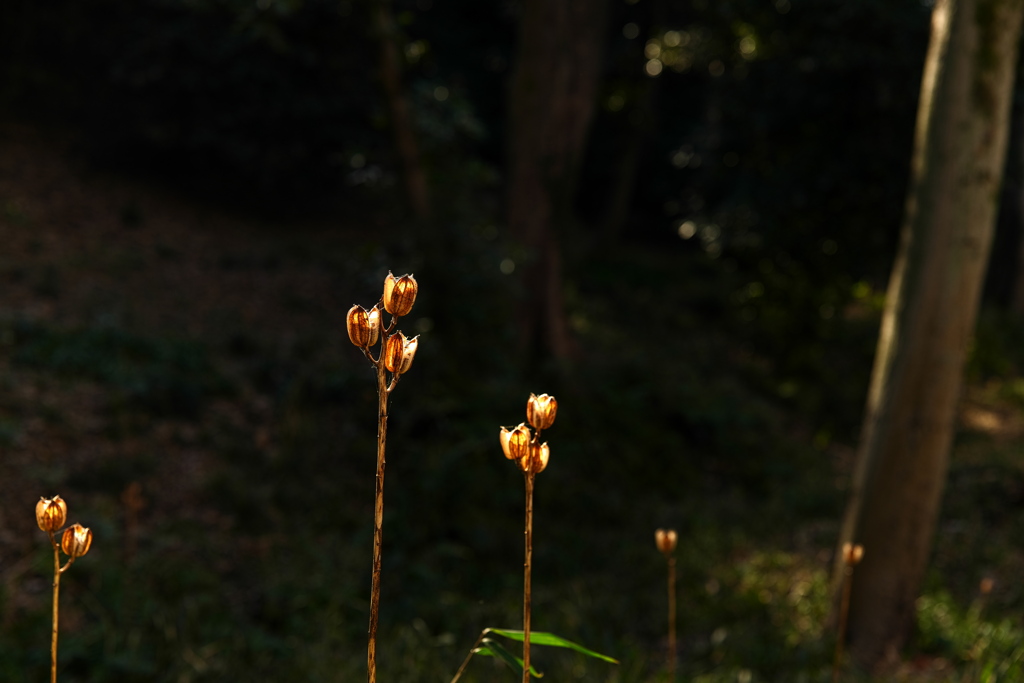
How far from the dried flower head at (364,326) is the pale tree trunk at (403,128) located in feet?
20.0

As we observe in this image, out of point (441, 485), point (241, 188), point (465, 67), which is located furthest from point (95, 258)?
point (465, 67)

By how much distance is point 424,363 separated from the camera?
707 centimetres

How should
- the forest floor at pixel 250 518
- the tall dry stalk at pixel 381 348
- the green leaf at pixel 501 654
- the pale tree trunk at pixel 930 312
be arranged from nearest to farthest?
the tall dry stalk at pixel 381 348, the green leaf at pixel 501 654, the pale tree trunk at pixel 930 312, the forest floor at pixel 250 518

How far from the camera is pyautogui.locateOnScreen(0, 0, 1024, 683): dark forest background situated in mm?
5188

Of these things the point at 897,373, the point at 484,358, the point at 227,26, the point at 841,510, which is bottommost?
the point at 841,510

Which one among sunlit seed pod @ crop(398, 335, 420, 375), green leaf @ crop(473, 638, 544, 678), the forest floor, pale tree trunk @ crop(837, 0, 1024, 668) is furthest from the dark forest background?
sunlit seed pod @ crop(398, 335, 420, 375)

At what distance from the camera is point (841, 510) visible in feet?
25.5

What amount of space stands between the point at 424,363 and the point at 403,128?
203 centimetres

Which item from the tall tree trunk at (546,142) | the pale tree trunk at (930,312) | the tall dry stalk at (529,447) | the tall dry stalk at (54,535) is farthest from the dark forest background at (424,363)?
the tall dry stalk at (529,447)

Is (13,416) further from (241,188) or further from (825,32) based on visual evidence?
(825,32)

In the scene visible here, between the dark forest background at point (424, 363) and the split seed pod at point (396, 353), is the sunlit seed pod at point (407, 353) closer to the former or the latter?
the split seed pod at point (396, 353)

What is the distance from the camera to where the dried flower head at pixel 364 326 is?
95 centimetres

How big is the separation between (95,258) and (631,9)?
36.0 feet

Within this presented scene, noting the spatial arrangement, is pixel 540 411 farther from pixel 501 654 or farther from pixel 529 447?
pixel 501 654
